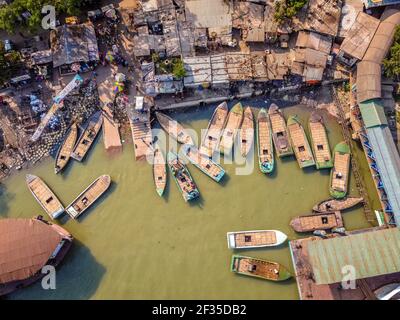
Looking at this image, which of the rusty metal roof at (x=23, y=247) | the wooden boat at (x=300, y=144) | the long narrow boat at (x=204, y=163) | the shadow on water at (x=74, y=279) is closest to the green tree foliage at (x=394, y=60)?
the wooden boat at (x=300, y=144)

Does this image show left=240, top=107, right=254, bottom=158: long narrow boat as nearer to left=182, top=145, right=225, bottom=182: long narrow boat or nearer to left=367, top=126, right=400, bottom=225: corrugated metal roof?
left=182, top=145, right=225, bottom=182: long narrow boat

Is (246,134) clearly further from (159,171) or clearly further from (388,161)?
(388,161)


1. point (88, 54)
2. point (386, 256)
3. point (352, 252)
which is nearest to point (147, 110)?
point (88, 54)

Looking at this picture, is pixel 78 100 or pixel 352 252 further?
pixel 78 100

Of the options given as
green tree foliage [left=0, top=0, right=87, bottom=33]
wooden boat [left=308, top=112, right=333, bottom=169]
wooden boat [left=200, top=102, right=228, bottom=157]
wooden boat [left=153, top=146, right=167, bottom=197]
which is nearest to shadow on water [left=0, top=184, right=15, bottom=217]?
wooden boat [left=153, top=146, right=167, bottom=197]

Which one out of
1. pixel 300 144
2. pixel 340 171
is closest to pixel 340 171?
pixel 340 171

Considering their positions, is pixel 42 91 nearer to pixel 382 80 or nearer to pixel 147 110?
pixel 147 110
